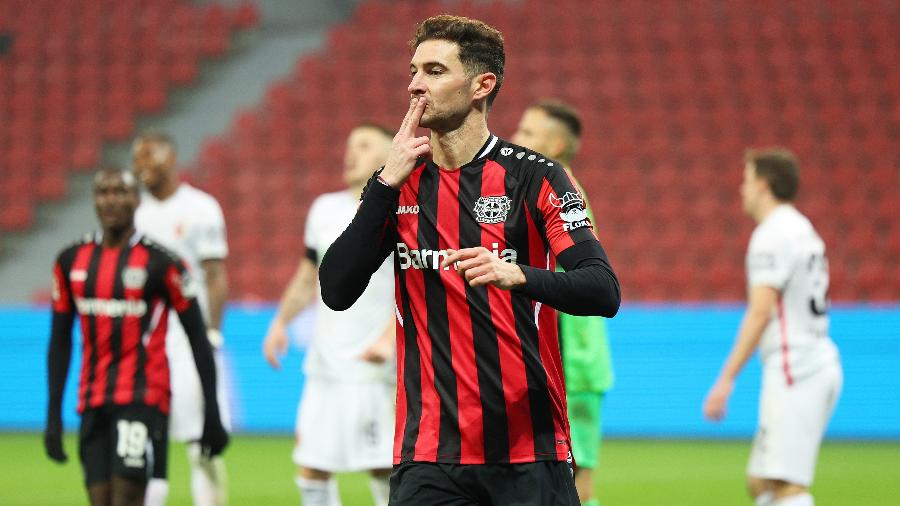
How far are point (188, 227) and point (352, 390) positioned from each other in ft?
4.96

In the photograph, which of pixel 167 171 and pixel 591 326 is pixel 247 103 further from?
pixel 591 326

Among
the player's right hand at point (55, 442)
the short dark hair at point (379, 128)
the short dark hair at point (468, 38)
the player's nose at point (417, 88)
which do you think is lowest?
the player's right hand at point (55, 442)

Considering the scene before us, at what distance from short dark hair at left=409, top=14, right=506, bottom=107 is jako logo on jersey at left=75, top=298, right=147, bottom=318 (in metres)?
2.46

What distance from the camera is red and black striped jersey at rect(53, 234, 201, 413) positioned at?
5.53 m

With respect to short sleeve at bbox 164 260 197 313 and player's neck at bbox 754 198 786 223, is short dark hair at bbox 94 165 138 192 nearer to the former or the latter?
short sleeve at bbox 164 260 197 313

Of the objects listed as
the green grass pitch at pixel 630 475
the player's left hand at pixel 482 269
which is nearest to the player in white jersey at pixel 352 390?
the green grass pitch at pixel 630 475

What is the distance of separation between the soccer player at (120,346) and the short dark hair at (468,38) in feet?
8.00

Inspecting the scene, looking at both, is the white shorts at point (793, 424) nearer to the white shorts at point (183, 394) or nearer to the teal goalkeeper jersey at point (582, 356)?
the teal goalkeeper jersey at point (582, 356)

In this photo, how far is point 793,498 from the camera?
236 inches

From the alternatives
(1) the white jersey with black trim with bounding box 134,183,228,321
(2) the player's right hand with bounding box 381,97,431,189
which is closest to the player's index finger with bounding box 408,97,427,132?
(2) the player's right hand with bounding box 381,97,431,189

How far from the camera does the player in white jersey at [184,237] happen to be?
7012 millimetres

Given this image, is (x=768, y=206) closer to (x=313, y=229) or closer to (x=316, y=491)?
(x=313, y=229)

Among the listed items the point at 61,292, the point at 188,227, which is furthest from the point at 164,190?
the point at 61,292

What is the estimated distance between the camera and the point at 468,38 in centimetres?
356
